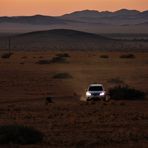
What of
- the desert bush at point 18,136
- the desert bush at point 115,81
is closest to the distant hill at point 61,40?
the desert bush at point 115,81

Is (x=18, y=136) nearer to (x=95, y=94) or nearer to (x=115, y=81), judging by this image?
(x=95, y=94)

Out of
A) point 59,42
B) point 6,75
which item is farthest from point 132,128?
point 59,42

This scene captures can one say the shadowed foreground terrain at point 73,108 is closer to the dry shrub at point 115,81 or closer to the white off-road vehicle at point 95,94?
the dry shrub at point 115,81

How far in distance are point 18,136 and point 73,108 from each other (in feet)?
51.5

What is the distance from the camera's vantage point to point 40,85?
5822cm

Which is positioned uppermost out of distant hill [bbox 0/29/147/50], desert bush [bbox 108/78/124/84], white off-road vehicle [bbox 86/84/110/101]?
white off-road vehicle [bbox 86/84/110/101]

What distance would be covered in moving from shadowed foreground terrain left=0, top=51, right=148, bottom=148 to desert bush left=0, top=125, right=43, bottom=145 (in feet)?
1.29

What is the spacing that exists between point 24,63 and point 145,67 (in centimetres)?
1692

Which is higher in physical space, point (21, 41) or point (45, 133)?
point (45, 133)

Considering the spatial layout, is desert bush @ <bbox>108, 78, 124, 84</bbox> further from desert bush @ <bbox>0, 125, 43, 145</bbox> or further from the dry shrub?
desert bush @ <bbox>0, 125, 43, 145</bbox>

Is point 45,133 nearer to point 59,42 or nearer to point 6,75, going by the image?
point 6,75

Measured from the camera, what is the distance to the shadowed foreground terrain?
25.7 m

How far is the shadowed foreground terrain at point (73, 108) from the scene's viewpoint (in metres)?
25.7

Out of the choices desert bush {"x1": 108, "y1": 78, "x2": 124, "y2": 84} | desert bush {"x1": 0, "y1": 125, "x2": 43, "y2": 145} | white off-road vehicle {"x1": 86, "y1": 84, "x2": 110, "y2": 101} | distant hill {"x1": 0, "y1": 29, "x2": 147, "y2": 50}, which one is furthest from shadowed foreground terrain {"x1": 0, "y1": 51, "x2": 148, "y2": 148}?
distant hill {"x1": 0, "y1": 29, "x2": 147, "y2": 50}
